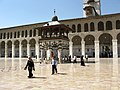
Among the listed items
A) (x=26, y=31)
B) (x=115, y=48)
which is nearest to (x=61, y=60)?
(x=115, y=48)

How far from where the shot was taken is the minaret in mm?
46938

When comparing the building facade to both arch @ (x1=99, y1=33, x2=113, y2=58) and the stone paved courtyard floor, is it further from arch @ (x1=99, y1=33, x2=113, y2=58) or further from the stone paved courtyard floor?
the stone paved courtyard floor

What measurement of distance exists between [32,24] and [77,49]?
40.6 feet

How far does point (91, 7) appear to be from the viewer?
154 feet

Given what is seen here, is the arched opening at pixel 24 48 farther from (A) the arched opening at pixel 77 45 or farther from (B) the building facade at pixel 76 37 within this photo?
(A) the arched opening at pixel 77 45

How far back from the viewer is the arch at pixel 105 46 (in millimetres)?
41444

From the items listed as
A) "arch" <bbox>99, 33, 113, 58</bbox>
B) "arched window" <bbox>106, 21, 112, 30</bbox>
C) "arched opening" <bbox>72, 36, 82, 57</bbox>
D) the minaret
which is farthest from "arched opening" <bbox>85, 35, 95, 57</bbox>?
the minaret

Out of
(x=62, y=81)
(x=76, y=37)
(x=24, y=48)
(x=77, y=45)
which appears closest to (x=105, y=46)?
(x=77, y=45)

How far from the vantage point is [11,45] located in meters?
53.2

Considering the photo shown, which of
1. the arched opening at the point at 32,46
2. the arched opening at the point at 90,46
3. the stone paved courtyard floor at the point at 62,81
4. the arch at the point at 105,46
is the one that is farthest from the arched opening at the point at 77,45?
the stone paved courtyard floor at the point at 62,81

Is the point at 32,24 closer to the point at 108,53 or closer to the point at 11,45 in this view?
the point at 11,45

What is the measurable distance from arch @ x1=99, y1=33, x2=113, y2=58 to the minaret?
8519 millimetres

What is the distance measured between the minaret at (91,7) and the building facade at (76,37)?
1.26ft

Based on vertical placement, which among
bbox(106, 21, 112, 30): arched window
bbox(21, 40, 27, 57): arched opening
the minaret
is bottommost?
bbox(21, 40, 27, 57): arched opening
